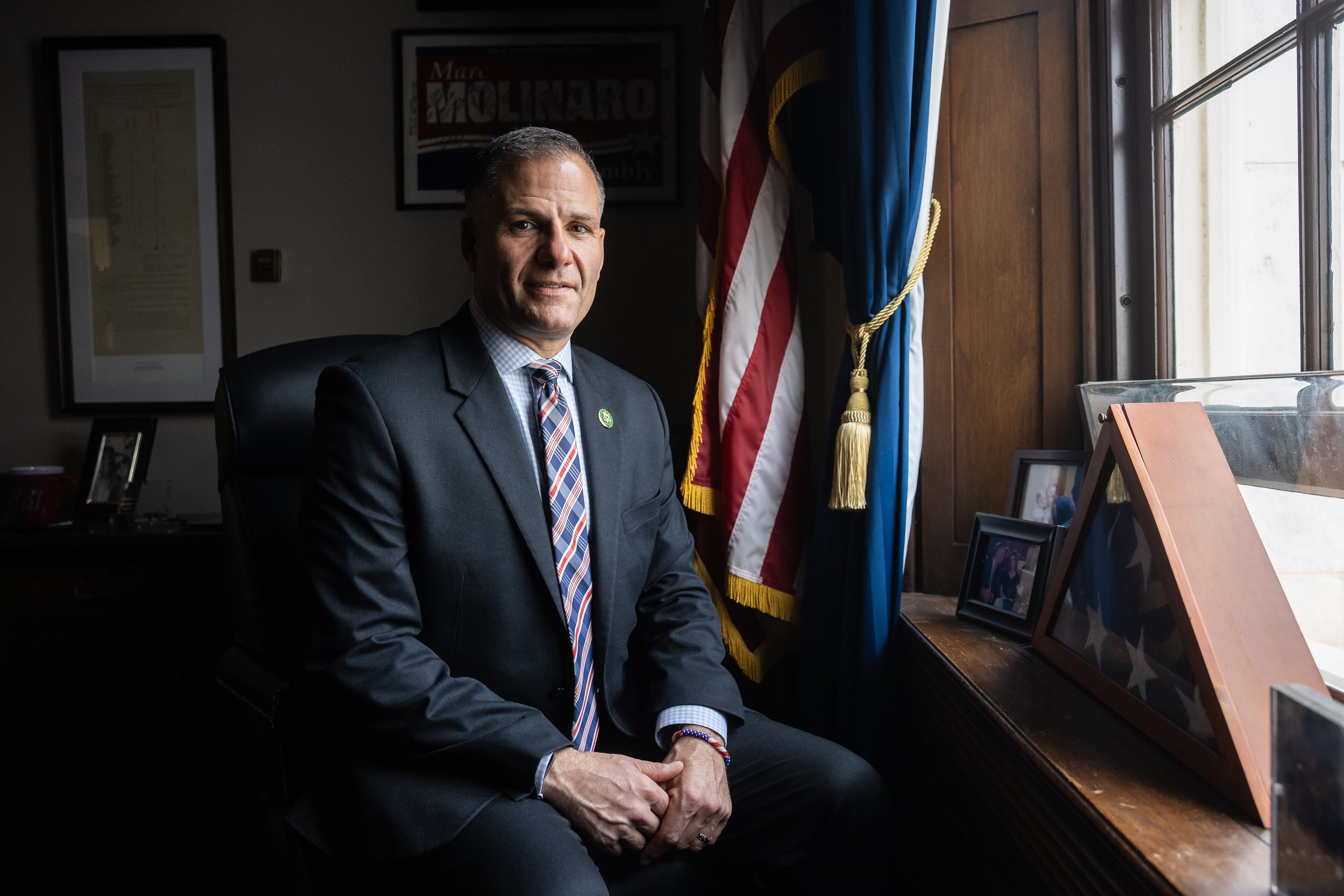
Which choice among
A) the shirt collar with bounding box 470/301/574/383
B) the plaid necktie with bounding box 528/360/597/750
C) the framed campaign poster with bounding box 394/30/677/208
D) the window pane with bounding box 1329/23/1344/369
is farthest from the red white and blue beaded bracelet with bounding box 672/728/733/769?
the framed campaign poster with bounding box 394/30/677/208

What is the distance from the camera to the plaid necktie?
118 cm

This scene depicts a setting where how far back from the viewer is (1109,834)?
2.37 ft

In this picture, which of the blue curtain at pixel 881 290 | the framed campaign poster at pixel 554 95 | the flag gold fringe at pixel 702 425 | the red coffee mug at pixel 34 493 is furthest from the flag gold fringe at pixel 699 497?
the red coffee mug at pixel 34 493

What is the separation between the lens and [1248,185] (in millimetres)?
1216

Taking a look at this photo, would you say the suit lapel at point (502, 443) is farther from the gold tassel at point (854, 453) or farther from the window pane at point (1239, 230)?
the window pane at point (1239, 230)

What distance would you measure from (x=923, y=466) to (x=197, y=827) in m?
1.94

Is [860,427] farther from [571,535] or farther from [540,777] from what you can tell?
[540,777]

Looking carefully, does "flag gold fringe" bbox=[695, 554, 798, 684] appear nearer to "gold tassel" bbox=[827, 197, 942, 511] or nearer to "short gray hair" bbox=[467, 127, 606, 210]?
"gold tassel" bbox=[827, 197, 942, 511]

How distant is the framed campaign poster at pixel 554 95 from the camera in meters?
2.18

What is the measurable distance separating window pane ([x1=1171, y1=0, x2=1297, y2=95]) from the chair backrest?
146cm

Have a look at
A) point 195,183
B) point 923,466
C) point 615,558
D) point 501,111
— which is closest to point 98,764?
point 195,183

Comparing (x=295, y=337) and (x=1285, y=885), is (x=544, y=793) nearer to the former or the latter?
(x=1285, y=885)

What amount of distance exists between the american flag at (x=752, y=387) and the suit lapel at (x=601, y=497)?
41 cm

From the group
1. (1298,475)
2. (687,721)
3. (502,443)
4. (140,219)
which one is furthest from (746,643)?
(140,219)
